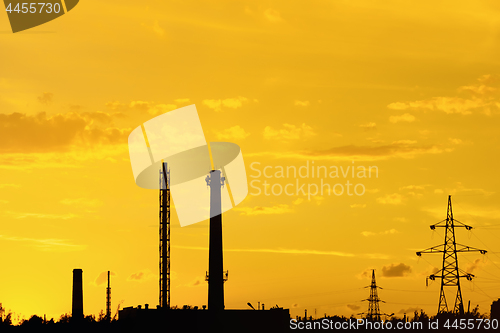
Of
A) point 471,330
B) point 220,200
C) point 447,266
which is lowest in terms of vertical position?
point 471,330

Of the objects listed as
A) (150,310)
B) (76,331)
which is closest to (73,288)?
(150,310)

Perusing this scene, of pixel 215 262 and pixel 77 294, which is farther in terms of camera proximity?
pixel 77 294

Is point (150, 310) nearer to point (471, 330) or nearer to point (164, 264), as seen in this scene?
point (164, 264)

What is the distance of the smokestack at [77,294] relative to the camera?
7781 cm

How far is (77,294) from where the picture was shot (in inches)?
3110

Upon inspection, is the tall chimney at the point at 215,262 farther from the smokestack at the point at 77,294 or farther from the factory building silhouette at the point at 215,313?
the smokestack at the point at 77,294

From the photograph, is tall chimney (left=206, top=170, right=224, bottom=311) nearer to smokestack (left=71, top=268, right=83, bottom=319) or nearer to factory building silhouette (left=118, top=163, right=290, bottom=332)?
factory building silhouette (left=118, top=163, right=290, bottom=332)

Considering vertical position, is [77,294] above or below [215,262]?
below

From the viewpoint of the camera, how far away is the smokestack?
255 ft

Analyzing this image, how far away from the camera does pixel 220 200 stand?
79.5 m

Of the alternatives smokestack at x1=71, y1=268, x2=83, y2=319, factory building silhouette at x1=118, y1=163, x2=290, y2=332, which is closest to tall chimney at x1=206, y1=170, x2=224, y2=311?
factory building silhouette at x1=118, y1=163, x2=290, y2=332

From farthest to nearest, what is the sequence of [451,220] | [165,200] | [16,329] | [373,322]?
[373,322], [165,200], [451,220], [16,329]

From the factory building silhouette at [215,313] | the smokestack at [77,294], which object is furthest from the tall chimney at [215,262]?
the smokestack at [77,294]

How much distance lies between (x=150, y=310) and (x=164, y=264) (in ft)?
25.1
